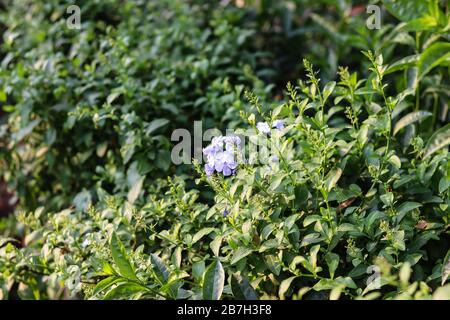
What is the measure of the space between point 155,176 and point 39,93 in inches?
27.6

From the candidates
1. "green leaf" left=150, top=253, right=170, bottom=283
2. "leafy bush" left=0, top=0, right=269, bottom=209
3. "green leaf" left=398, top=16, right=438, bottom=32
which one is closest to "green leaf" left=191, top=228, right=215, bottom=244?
"green leaf" left=150, top=253, right=170, bottom=283

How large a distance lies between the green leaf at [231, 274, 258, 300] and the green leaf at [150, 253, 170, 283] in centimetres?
21

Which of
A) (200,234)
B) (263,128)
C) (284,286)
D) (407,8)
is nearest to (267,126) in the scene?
(263,128)

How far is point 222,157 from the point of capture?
1.87 meters

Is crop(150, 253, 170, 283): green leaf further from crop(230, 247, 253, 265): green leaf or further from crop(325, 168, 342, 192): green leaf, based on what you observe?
crop(325, 168, 342, 192): green leaf

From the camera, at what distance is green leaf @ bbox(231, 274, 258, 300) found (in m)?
1.73

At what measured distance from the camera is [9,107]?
2.85 m

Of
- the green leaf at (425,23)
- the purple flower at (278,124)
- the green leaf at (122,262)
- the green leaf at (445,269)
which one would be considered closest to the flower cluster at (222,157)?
the purple flower at (278,124)

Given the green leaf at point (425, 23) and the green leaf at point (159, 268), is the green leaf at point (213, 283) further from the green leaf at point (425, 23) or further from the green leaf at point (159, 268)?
the green leaf at point (425, 23)

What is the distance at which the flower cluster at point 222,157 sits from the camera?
1.87 meters

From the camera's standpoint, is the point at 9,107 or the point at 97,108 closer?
the point at 97,108
